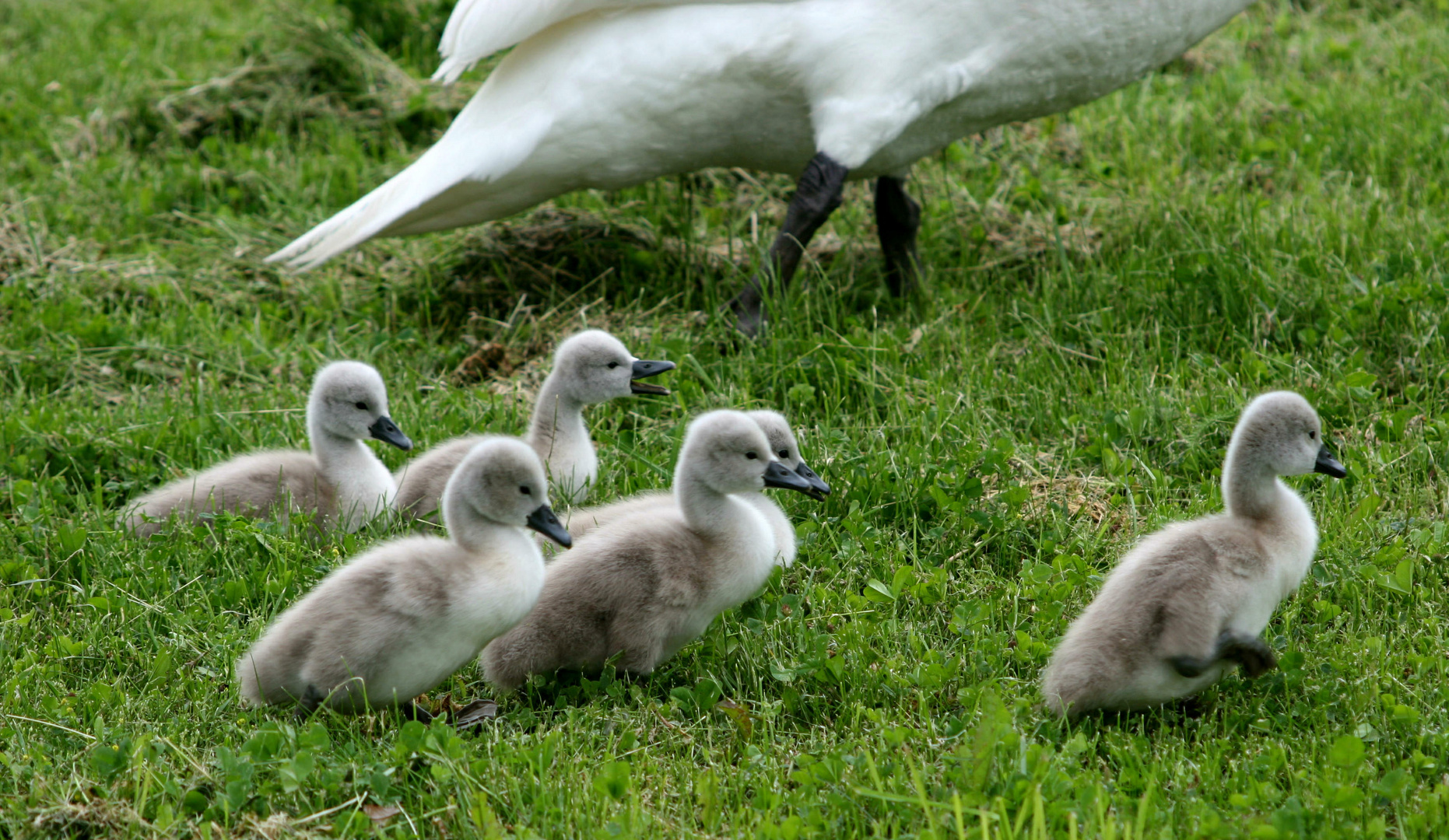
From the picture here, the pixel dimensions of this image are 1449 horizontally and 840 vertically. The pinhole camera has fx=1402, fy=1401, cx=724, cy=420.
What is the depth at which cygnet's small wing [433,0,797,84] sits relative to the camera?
535cm

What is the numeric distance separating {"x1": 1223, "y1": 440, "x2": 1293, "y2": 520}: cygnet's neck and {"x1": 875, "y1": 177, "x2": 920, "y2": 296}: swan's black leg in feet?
8.78

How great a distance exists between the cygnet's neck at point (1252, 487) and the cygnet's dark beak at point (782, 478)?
3.53 feet

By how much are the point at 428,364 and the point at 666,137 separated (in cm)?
136

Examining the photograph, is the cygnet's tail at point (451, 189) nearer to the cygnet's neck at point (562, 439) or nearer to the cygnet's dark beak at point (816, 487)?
the cygnet's neck at point (562, 439)

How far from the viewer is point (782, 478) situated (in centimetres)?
370

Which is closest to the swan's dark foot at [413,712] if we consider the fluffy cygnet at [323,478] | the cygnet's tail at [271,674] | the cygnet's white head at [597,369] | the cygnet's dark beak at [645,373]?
the cygnet's tail at [271,674]

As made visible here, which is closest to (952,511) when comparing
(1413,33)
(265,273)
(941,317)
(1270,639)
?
(1270,639)

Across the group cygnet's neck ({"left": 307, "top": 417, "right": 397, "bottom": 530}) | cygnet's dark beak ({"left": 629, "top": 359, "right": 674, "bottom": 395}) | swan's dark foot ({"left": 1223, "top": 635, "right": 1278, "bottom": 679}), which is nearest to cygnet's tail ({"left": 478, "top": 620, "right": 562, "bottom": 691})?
cygnet's neck ({"left": 307, "top": 417, "right": 397, "bottom": 530})

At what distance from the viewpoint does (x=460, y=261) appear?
654 centimetres

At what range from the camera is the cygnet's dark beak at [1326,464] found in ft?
11.9

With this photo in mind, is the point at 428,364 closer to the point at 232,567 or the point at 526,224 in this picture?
the point at 526,224

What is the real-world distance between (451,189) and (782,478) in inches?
96.5

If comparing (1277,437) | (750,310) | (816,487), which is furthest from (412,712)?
(750,310)

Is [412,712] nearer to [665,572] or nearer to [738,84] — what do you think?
[665,572]
